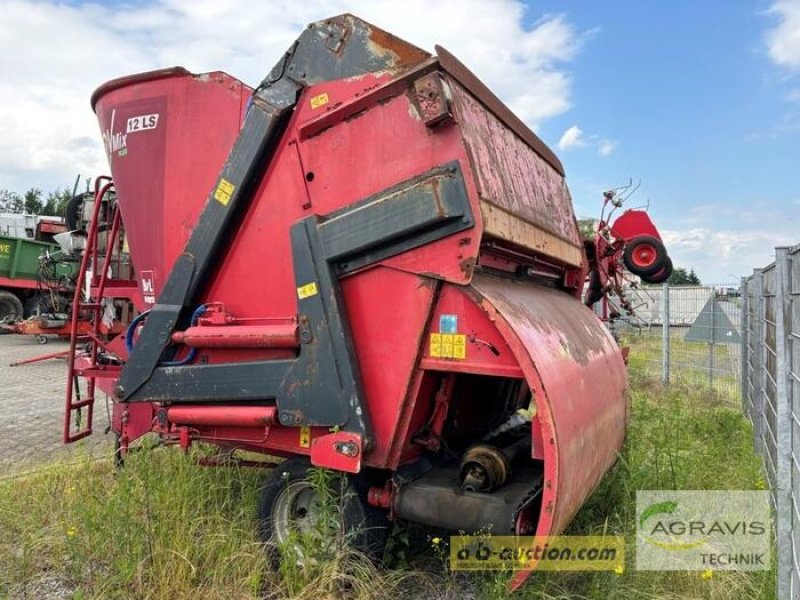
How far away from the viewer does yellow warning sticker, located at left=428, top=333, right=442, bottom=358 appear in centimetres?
258

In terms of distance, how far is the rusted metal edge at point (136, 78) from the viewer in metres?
3.47

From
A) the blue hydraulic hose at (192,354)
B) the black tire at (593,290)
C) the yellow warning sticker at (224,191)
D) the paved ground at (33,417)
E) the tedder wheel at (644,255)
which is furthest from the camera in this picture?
the tedder wheel at (644,255)

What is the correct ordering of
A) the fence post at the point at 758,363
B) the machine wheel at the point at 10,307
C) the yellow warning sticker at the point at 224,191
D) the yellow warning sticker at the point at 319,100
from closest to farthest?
the yellow warning sticker at the point at 319,100 → the yellow warning sticker at the point at 224,191 → the fence post at the point at 758,363 → the machine wheel at the point at 10,307

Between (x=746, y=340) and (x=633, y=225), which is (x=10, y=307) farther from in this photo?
(x=746, y=340)

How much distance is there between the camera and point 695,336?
903cm

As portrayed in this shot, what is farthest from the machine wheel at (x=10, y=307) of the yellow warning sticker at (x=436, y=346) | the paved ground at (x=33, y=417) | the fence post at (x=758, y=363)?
the fence post at (x=758, y=363)

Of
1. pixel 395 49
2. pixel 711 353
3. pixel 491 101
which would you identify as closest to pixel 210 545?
pixel 395 49

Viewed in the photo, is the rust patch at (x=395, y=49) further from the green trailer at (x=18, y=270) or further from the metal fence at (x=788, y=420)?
the green trailer at (x=18, y=270)

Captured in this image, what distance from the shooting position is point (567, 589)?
2750 mm

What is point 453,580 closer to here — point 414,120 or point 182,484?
point 182,484

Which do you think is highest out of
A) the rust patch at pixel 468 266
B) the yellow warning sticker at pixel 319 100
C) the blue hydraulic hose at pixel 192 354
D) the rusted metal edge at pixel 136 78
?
the rusted metal edge at pixel 136 78

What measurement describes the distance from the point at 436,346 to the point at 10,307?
1699 cm

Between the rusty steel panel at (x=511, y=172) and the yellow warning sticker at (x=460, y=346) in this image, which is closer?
the yellow warning sticker at (x=460, y=346)

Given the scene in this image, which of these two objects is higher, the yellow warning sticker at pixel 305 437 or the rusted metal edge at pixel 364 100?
the rusted metal edge at pixel 364 100
